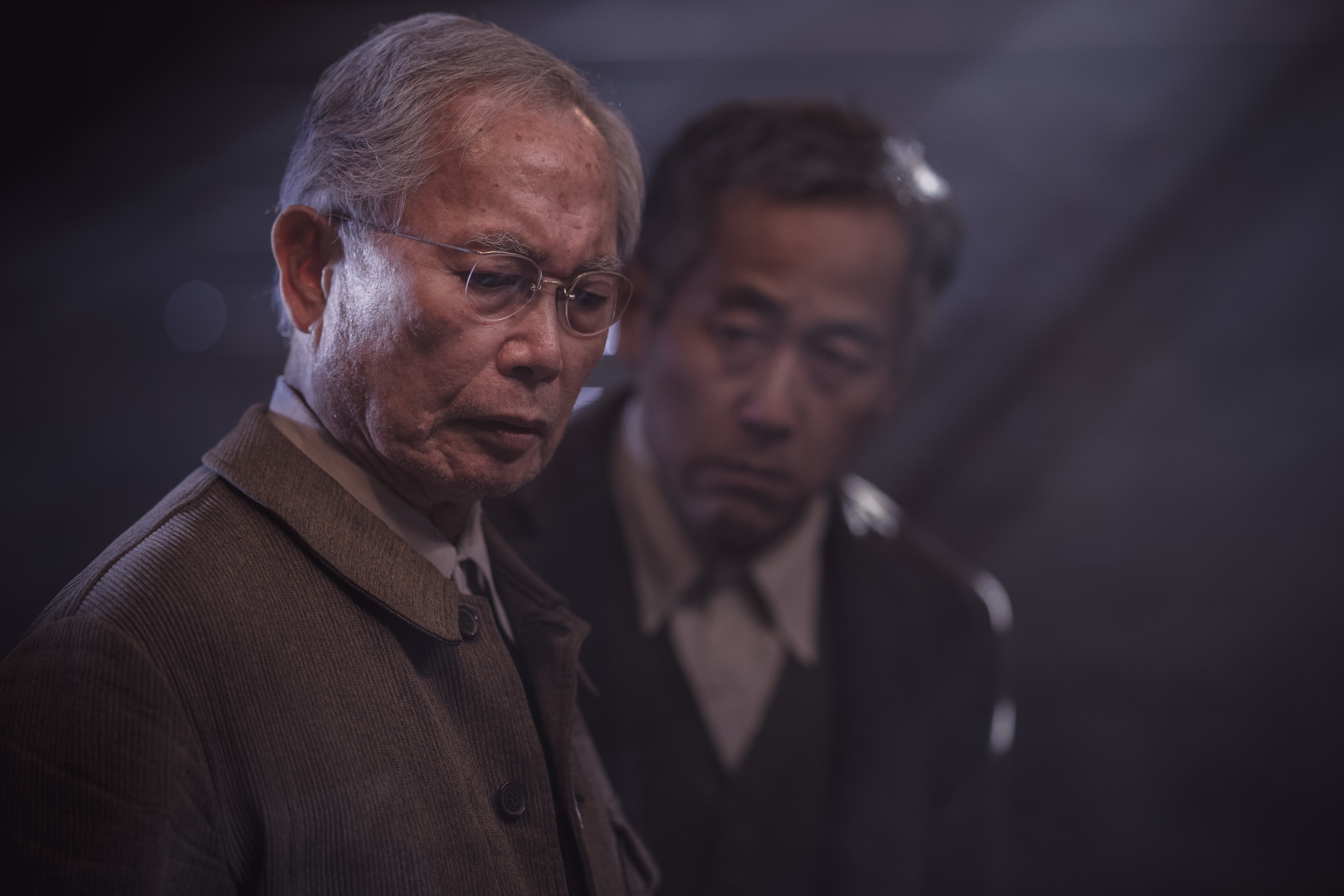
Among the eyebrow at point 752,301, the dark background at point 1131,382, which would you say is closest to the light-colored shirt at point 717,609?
the eyebrow at point 752,301

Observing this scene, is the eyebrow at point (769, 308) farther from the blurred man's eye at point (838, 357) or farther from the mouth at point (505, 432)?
the mouth at point (505, 432)

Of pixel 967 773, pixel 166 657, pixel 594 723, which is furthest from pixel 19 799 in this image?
pixel 967 773

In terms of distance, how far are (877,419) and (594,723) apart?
64cm

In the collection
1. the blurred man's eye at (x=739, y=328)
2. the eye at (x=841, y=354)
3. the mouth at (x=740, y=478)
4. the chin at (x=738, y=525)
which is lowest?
the chin at (x=738, y=525)

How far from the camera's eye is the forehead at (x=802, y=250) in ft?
4.18

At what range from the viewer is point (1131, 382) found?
2016 millimetres

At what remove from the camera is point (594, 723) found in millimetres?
1188

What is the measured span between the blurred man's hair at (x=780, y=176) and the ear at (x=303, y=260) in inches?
25.4

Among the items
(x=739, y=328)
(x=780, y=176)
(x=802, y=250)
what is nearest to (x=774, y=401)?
(x=739, y=328)

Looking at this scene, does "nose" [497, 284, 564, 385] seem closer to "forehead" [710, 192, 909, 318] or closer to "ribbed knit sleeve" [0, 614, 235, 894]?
"ribbed knit sleeve" [0, 614, 235, 894]

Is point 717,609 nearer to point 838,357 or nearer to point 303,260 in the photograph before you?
point 838,357

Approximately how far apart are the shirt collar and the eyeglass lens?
0.60 meters

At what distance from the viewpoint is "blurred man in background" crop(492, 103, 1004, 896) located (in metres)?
1.27

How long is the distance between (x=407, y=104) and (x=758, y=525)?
809 mm
